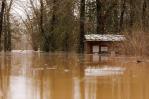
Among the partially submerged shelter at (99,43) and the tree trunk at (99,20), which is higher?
the tree trunk at (99,20)

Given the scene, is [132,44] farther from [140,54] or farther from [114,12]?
[114,12]

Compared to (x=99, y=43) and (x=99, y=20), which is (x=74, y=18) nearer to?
(x=99, y=20)

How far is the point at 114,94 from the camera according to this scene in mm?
9289

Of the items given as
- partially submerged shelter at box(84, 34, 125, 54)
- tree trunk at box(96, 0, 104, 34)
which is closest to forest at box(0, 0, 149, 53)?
tree trunk at box(96, 0, 104, 34)

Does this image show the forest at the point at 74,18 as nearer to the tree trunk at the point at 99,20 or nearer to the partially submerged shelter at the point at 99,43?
the tree trunk at the point at 99,20

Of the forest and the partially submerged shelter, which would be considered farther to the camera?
the forest

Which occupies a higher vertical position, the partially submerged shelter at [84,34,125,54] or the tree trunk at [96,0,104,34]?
the tree trunk at [96,0,104,34]

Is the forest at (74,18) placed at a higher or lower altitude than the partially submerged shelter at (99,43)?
higher

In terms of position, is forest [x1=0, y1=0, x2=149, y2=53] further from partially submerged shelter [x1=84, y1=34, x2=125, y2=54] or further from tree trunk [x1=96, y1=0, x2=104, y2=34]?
partially submerged shelter [x1=84, y1=34, x2=125, y2=54]

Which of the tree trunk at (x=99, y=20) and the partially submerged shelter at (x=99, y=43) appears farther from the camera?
the tree trunk at (x=99, y=20)

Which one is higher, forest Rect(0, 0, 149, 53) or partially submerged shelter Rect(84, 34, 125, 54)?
forest Rect(0, 0, 149, 53)

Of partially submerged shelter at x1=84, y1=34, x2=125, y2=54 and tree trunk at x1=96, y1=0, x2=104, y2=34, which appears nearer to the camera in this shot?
partially submerged shelter at x1=84, y1=34, x2=125, y2=54

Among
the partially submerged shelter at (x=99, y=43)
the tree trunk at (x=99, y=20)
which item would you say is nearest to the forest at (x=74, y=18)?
the tree trunk at (x=99, y=20)

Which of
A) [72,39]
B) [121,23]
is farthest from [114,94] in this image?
[72,39]
